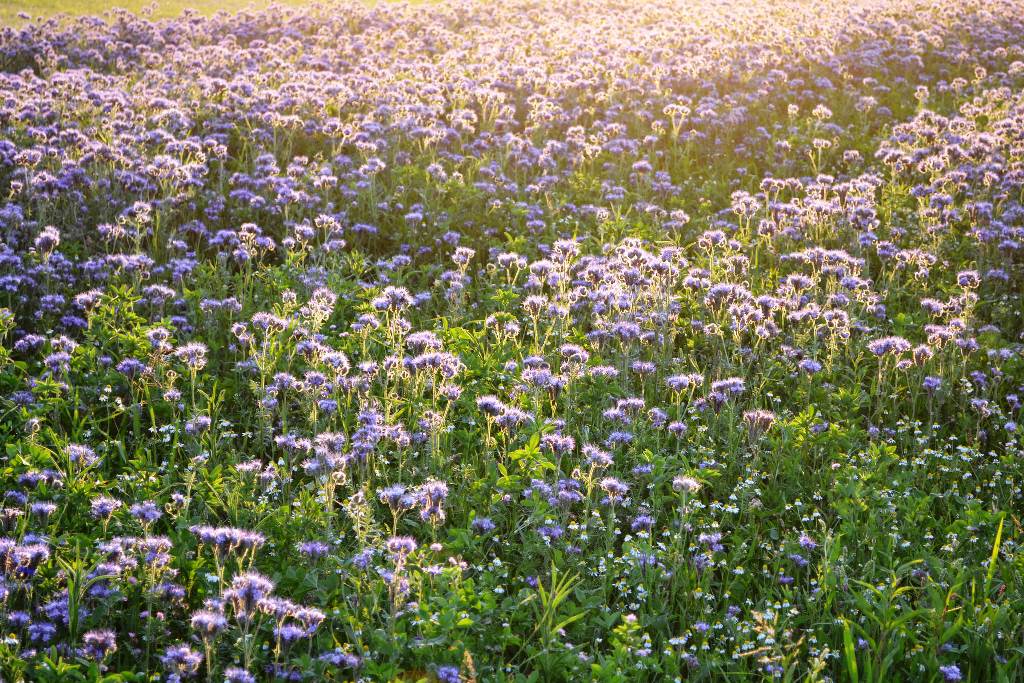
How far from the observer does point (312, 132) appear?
11.4 meters

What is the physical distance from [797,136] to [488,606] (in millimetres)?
10027

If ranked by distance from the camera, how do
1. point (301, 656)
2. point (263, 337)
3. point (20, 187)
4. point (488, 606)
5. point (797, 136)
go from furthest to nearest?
point (797, 136) → point (20, 187) → point (263, 337) → point (488, 606) → point (301, 656)

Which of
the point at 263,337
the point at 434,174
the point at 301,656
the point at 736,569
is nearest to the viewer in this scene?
the point at 301,656

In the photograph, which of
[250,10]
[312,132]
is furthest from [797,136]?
[250,10]

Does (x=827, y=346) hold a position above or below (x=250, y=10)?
below

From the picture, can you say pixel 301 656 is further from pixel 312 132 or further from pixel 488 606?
pixel 312 132

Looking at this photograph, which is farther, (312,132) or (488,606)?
(312,132)

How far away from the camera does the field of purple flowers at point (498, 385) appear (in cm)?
435

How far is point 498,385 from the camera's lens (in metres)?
6.72

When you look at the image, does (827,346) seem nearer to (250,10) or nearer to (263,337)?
(263,337)

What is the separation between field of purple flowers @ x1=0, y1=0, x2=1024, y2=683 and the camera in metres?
4.35

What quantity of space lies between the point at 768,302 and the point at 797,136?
20.8ft

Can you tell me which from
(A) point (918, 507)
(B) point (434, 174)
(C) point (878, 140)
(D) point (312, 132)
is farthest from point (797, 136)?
(A) point (918, 507)

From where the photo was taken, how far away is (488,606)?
4.26 meters
